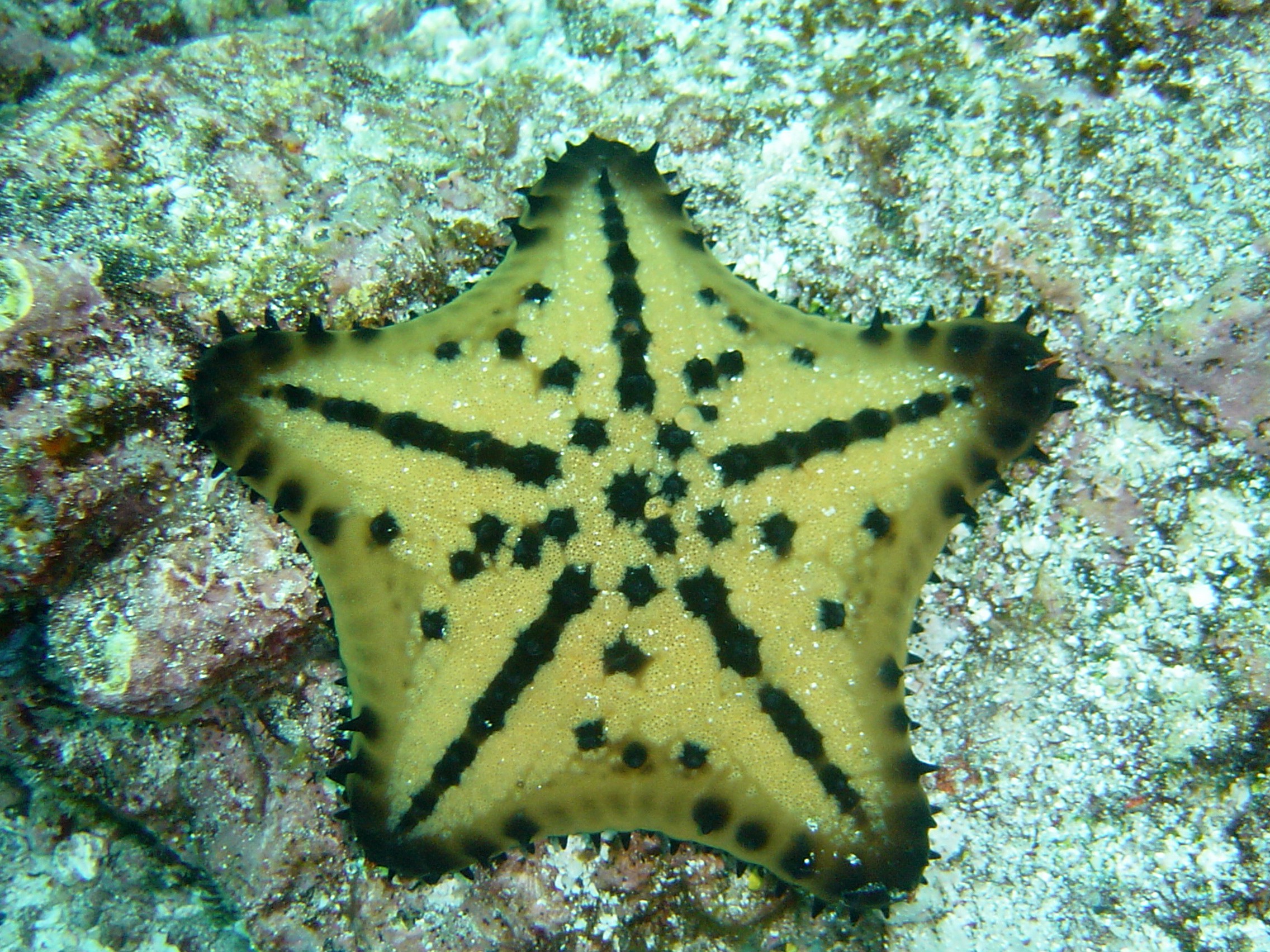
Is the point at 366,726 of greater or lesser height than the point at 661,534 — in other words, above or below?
below

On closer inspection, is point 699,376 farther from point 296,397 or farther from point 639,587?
point 296,397

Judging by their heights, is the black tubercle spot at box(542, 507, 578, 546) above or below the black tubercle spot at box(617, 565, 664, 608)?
above

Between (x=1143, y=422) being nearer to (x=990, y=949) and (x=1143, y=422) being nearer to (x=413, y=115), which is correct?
(x=990, y=949)

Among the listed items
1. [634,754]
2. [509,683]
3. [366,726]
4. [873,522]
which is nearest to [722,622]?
[634,754]

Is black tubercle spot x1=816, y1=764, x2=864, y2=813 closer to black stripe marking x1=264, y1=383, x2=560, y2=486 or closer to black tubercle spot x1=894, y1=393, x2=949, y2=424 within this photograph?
black tubercle spot x1=894, y1=393, x2=949, y2=424

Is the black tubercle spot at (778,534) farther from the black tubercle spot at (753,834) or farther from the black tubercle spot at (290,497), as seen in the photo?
the black tubercle spot at (290,497)

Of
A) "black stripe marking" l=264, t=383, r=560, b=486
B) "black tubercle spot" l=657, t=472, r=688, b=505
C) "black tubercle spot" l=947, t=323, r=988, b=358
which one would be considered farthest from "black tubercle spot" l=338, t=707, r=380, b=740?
"black tubercle spot" l=947, t=323, r=988, b=358
